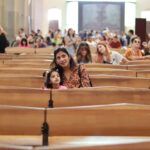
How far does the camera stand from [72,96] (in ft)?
12.7

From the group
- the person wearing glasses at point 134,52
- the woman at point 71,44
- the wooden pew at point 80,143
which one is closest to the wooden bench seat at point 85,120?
the wooden pew at point 80,143

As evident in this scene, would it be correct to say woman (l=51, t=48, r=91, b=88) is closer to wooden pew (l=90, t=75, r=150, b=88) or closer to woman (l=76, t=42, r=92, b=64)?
wooden pew (l=90, t=75, r=150, b=88)

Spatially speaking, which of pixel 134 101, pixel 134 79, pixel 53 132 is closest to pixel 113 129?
pixel 53 132

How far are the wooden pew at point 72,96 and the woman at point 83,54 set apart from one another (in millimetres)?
4011

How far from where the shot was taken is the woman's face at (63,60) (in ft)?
18.4

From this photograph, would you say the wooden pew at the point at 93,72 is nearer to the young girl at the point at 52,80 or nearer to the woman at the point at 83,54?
the young girl at the point at 52,80

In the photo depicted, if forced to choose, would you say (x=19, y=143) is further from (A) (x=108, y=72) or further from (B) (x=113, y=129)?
(A) (x=108, y=72)

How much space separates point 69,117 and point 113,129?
276 millimetres

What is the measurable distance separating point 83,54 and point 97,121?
5.19m

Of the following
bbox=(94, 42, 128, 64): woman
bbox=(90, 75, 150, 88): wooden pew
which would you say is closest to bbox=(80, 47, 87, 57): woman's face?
bbox=(94, 42, 128, 64): woman

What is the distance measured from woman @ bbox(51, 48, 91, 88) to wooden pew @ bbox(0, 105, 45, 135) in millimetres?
2507

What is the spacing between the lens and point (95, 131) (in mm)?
2893

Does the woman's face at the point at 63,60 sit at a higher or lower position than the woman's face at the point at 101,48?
lower

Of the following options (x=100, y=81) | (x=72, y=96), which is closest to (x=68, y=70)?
(x=100, y=81)
